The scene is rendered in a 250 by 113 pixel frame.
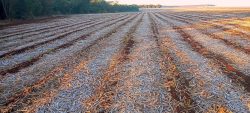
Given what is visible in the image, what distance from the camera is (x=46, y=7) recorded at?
204ft

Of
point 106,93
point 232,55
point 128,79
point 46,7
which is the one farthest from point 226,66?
point 46,7

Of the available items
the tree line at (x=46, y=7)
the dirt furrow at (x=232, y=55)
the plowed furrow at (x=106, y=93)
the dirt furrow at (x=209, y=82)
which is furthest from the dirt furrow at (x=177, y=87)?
the tree line at (x=46, y=7)

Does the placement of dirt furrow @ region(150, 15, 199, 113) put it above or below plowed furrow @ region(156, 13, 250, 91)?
above

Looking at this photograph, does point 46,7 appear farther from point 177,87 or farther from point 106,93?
point 177,87

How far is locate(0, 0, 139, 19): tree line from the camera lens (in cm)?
4469

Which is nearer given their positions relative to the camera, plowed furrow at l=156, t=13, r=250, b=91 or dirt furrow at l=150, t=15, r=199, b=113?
dirt furrow at l=150, t=15, r=199, b=113

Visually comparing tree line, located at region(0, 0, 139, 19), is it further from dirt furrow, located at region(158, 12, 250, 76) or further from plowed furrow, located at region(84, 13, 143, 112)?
plowed furrow, located at region(84, 13, 143, 112)

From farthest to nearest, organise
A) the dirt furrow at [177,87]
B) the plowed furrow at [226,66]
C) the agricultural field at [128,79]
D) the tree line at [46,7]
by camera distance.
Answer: the tree line at [46,7], the plowed furrow at [226,66], the agricultural field at [128,79], the dirt furrow at [177,87]

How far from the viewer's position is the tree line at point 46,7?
4469 cm

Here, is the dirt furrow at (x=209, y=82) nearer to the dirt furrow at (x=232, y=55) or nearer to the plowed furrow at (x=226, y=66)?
the plowed furrow at (x=226, y=66)

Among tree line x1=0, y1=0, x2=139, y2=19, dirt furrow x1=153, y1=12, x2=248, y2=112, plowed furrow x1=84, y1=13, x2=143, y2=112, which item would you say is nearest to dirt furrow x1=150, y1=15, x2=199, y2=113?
dirt furrow x1=153, y1=12, x2=248, y2=112

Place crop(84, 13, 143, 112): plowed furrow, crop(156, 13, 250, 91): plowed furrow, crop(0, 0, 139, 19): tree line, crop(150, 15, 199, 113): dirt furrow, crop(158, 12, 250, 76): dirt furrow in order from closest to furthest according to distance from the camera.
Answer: crop(150, 15, 199, 113): dirt furrow → crop(84, 13, 143, 112): plowed furrow → crop(156, 13, 250, 91): plowed furrow → crop(158, 12, 250, 76): dirt furrow → crop(0, 0, 139, 19): tree line

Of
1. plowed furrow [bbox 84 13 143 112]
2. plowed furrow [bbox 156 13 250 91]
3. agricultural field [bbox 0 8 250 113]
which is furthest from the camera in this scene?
plowed furrow [bbox 156 13 250 91]

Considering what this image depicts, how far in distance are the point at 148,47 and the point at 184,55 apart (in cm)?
259
